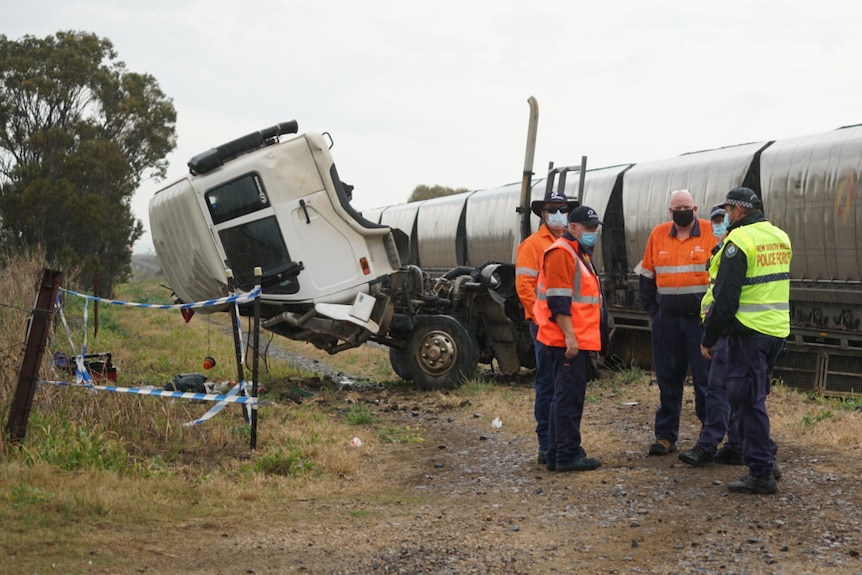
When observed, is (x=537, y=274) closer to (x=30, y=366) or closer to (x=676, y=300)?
(x=676, y=300)

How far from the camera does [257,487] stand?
255 inches

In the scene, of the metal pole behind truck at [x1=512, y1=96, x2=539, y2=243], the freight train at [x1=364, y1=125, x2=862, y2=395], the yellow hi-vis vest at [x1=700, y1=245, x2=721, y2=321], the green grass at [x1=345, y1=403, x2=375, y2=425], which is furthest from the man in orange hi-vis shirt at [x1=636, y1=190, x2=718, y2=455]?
the metal pole behind truck at [x1=512, y1=96, x2=539, y2=243]

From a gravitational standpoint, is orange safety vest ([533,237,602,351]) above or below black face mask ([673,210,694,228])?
below

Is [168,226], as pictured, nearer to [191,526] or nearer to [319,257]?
[319,257]

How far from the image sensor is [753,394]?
6086mm

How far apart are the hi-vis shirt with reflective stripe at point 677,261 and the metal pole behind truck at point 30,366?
4.22 m

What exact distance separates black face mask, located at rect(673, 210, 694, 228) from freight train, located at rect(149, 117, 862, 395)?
433 cm

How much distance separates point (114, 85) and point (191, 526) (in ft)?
107

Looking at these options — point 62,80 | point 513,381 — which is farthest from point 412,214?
point 62,80

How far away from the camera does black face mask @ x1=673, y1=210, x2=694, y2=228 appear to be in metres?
7.23

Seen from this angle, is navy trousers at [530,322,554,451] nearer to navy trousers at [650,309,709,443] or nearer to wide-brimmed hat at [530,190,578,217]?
navy trousers at [650,309,709,443]

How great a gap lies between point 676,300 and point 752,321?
119cm

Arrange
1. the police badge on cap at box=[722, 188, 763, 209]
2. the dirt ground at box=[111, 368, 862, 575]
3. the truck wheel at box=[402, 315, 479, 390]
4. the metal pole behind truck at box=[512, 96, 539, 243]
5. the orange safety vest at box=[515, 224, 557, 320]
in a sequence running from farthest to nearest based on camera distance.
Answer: the metal pole behind truck at box=[512, 96, 539, 243]
the truck wheel at box=[402, 315, 479, 390]
the orange safety vest at box=[515, 224, 557, 320]
the police badge on cap at box=[722, 188, 763, 209]
the dirt ground at box=[111, 368, 862, 575]

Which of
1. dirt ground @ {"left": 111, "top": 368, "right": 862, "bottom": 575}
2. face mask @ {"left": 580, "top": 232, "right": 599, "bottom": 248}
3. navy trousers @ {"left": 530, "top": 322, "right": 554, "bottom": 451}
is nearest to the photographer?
dirt ground @ {"left": 111, "top": 368, "right": 862, "bottom": 575}
